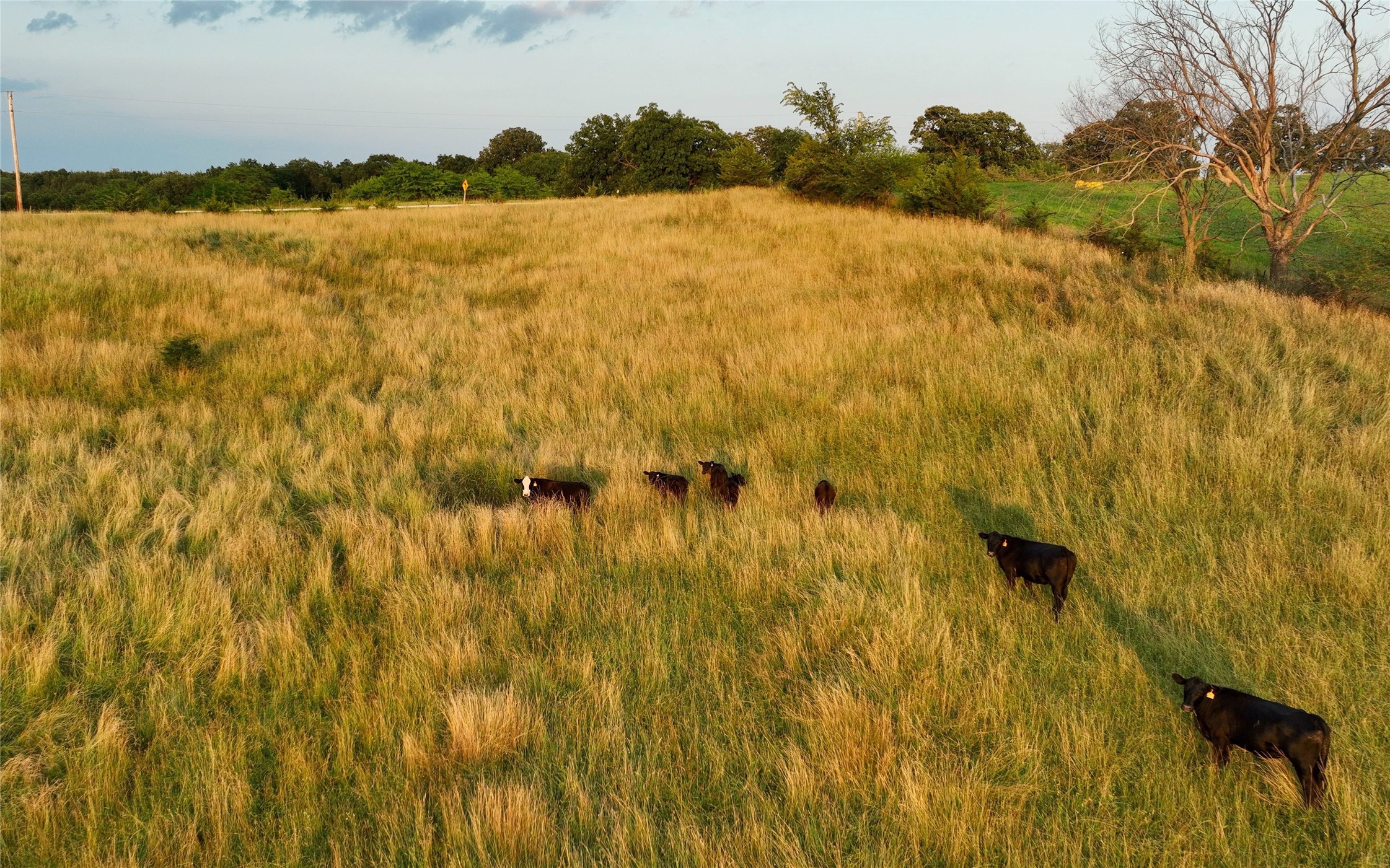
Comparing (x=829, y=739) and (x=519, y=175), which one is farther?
(x=519, y=175)

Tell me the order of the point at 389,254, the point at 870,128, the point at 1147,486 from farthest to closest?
the point at 870,128
the point at 389,254
the point at 1147,486

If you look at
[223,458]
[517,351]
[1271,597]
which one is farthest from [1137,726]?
[517,351]

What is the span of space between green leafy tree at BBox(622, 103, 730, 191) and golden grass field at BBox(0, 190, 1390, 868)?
4352cm

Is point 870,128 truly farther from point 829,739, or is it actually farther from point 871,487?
point 829,739

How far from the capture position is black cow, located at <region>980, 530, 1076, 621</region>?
11.4 feet

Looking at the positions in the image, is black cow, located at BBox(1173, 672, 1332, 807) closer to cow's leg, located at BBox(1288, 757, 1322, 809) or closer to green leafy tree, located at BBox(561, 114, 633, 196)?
cow's leg, located at BBox(1288, 757, 1322, 809)

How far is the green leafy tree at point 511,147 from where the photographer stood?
311ft

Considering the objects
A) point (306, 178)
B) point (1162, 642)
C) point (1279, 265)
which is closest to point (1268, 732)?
point (1162, 642)

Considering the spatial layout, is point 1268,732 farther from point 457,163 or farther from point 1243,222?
point 457,163

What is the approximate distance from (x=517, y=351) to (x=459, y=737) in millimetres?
7881

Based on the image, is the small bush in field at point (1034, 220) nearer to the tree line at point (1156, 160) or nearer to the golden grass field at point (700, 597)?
the tree line at point (1156, 160)

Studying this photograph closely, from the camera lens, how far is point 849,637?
134 inches

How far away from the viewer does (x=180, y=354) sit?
808 centimetres

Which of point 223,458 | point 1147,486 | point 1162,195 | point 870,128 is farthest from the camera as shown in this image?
point 870,128
